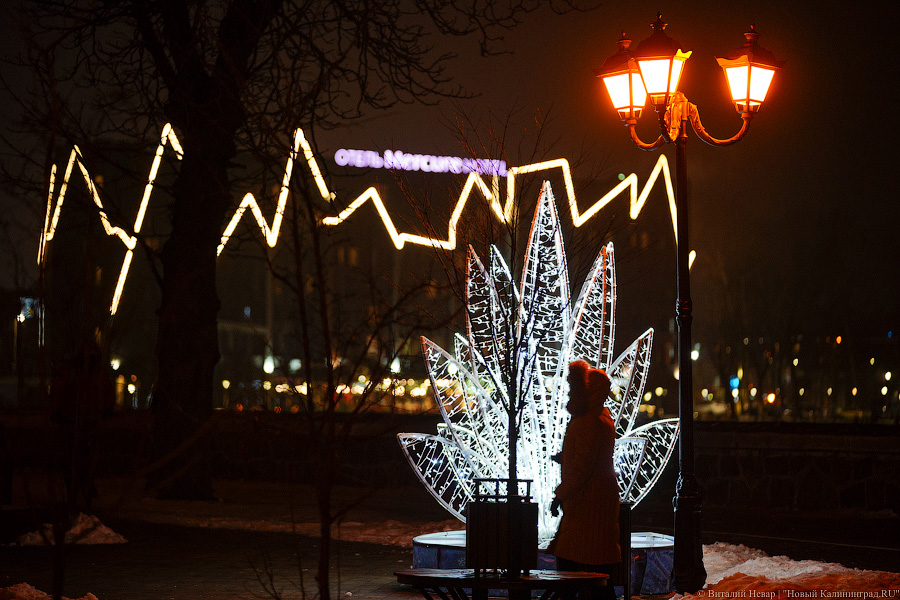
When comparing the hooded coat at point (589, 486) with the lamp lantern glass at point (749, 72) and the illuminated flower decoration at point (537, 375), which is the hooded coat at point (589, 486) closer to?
the illuminated flower decoration at point (537, 375)

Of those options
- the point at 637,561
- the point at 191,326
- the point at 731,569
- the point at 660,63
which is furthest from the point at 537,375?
the point at 191,326

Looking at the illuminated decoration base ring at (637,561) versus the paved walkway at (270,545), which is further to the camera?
the paved walkway at (270,545)

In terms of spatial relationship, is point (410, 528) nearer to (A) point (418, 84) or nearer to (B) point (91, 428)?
(A) point (418, 84)

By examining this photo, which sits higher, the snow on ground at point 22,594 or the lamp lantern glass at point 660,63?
the lamp lantern glass at point 660,63

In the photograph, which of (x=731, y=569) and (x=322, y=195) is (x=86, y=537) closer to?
(x=322, y=195)

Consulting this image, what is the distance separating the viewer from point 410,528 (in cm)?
1286

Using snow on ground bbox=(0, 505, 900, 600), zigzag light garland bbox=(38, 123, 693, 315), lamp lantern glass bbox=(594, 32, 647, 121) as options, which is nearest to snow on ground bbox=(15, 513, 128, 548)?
snow on ground bbox=(0, 505, 900, 600)

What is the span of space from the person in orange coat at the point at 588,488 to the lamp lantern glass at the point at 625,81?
3.03 m

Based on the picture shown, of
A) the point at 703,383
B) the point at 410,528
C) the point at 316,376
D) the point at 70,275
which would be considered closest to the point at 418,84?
the point at 410,528

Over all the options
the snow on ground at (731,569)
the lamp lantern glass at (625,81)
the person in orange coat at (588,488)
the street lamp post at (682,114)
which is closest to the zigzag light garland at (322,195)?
the lamp lantern glass at (625,81)

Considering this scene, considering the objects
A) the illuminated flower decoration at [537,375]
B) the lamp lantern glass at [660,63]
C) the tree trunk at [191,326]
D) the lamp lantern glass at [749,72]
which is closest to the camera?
the lamp lantern glass at [660,63]

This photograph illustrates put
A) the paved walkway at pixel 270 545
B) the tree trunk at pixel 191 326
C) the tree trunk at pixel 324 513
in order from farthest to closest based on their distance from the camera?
the tree trunk at pixel 191 326
the paved walkway at pixel 270 545
the tree trunk at pixel 324 513

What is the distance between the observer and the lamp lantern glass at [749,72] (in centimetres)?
954

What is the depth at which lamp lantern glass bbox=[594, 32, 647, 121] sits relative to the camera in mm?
9547
